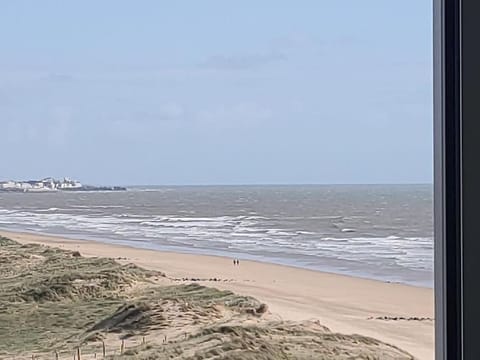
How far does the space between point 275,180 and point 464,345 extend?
1.29 ft

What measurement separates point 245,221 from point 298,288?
0.14 metres

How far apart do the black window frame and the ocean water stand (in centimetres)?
15

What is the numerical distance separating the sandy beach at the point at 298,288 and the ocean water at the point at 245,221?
14 mm

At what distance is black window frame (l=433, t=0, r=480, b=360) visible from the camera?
2.47 feet

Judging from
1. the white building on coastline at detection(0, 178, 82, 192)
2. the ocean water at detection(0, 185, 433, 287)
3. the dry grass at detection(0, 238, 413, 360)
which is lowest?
the dry grass at detection(0, 238, 413, 360)

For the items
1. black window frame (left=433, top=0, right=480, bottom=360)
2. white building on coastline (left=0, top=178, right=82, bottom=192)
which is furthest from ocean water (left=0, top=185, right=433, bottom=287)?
black window frame (left=433, top=0, right=480, bottom=360)

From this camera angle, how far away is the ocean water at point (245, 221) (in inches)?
38.5

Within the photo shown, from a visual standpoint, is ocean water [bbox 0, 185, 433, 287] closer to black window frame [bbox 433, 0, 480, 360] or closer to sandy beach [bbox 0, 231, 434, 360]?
sandy beach [bbox 0, 231, 434, 360]

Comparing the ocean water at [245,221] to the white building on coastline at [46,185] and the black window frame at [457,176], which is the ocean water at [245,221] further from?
the black window frame at [457,176]

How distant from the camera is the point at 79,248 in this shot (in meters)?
1.03

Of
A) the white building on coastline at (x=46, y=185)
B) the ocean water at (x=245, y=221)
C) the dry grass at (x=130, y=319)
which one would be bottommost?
the dry grass at (x=130, y=319)

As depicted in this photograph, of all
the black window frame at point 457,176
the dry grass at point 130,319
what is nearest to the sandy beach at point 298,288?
the dry grass at point 130,319

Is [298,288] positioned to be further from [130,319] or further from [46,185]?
[46,185]

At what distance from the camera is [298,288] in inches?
39.4
